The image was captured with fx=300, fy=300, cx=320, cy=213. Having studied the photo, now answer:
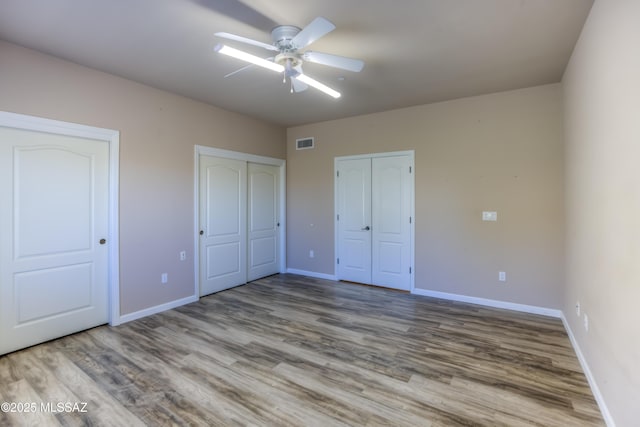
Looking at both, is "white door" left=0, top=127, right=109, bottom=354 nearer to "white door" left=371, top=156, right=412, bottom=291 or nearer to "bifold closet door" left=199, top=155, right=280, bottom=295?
"bifold closet door" left=199, top=155, right=280, bottom=295

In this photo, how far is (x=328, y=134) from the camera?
17.4 ft

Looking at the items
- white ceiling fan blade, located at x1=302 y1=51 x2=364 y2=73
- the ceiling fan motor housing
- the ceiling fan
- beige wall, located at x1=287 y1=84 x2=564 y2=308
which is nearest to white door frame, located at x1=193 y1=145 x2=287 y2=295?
beige wall, located at x1=287 y1=84 x2=564 y2=308

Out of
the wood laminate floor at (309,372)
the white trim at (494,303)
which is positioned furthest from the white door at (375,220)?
the wood laminate floor at (309,372)

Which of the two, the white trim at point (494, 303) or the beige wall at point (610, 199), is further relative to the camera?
the white trim at point (494, 303)

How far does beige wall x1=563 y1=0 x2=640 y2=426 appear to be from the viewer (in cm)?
154

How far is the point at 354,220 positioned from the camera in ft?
16.8

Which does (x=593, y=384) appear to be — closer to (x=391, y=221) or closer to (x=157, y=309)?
(x=391, y=221)

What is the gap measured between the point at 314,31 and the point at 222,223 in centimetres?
335

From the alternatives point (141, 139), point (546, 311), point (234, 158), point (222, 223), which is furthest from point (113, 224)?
point (546, 311)

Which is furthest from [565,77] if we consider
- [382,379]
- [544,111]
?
[382,379]

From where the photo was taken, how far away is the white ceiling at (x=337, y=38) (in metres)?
2.17

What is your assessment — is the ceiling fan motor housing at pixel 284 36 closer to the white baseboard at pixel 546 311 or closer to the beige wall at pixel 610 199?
the beige wall at pixel 610 199

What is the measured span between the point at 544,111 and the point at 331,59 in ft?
9.51

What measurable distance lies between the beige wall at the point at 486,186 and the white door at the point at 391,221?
0.19 metres
